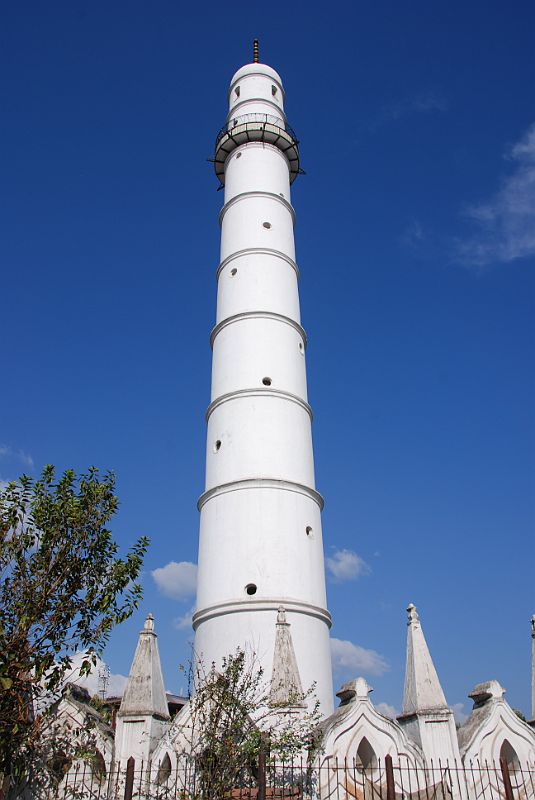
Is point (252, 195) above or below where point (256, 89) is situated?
below

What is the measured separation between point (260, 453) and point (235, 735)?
8955 millimetres

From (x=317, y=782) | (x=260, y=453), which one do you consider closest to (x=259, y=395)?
(x=260, y=453)

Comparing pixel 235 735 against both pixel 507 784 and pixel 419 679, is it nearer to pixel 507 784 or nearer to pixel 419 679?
pixel 419 679

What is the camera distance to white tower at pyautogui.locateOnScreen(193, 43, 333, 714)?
1795 centimetres

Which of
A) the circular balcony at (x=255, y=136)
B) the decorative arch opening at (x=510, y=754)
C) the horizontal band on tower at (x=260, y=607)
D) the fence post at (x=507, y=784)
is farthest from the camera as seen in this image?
the circular balcony at (x=255, y=136)

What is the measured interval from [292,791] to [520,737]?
5.88m

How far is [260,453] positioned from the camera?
66.5ft

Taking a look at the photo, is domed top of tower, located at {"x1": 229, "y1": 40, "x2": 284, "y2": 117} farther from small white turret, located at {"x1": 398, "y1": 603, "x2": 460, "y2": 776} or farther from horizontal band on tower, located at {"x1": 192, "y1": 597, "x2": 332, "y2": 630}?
small white turret, located at {"x1": 398, "y1": 603, "x2": 460, "y2": 776}

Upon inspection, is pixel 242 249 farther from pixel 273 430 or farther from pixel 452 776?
pixel 452 776

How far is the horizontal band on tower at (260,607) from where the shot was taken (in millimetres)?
17750

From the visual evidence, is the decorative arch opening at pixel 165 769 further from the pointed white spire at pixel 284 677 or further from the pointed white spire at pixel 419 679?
the pointed white spire at pixel 419 679

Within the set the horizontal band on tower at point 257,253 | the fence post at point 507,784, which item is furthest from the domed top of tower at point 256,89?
the fence post at point 507,784

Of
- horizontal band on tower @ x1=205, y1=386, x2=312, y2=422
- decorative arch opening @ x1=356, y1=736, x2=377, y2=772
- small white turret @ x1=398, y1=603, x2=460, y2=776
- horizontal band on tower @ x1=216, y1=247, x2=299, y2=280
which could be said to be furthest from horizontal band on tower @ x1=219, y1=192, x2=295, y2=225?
decorative arch opening @ x1=356, y1=736, x2=377, y2=772

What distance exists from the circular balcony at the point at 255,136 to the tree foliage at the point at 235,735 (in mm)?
21296
